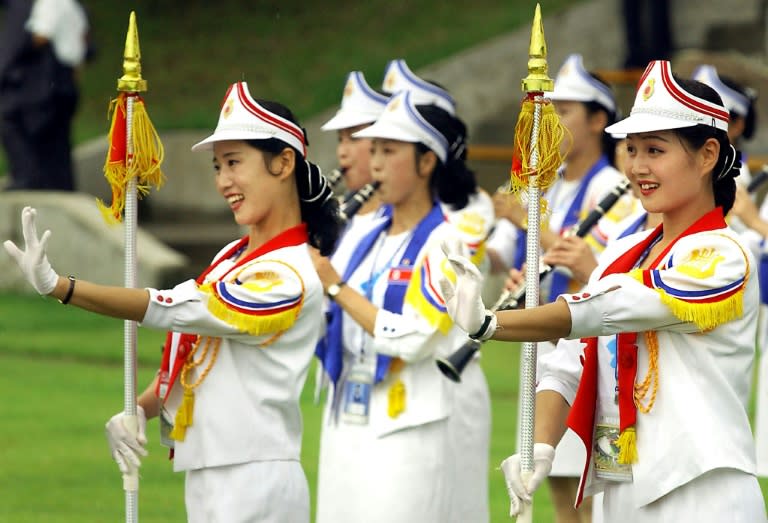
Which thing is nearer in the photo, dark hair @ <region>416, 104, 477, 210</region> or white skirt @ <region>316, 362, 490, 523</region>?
white skirt @ <region>316, 362, 490, 523</region>

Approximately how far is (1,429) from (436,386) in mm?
4727

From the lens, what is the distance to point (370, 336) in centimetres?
670

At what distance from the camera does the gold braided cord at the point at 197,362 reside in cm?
539

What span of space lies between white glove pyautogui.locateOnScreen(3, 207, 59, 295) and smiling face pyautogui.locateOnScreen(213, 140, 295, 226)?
0.86 meters

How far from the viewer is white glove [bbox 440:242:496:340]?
4.34 meters

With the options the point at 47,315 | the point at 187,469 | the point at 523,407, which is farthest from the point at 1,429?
the point at 523,407

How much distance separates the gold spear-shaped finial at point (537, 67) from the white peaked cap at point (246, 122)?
98 cm

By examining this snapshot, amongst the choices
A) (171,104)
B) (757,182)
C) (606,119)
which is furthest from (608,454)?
(171,104)

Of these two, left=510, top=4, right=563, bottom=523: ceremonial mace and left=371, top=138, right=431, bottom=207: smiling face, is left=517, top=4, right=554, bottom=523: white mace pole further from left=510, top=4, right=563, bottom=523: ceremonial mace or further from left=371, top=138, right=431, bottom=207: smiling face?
left=371, top=138, right=431, bottom=207: smiling face

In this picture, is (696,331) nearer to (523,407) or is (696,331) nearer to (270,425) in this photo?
(523,407)

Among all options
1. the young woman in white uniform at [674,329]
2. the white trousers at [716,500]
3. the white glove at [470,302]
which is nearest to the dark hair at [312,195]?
the young woman in white uniform at [674,329]

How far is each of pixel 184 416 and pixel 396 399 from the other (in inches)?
52.1

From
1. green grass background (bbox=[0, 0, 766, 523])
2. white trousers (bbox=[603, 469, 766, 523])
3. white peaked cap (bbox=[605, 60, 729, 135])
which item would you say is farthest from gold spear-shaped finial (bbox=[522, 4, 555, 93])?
green grass background (bbox=[0, 0, 766, 523])

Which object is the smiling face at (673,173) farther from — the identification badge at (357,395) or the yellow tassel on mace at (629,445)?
→ the identification badge at (357,395)
